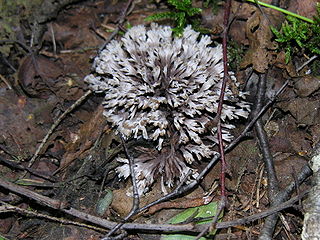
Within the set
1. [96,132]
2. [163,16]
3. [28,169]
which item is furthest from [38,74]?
[163,16]

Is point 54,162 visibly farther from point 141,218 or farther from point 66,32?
point 66,32

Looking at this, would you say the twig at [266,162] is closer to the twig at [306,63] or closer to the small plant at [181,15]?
the twig at [306,63]

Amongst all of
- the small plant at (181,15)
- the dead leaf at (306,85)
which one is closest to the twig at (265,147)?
the dead leaf at (306,85)

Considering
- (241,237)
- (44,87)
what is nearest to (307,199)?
(241,237)

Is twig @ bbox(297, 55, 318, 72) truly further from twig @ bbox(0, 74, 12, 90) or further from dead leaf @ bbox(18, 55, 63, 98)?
twig @ bbox(0, 74, 12, 90)

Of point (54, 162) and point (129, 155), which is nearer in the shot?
point (129, 155)

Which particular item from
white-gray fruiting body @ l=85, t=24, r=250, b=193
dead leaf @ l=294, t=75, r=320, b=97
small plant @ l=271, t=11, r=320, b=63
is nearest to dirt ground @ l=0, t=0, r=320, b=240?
dead leaf @ l=294, t=75, r=320, b=97
